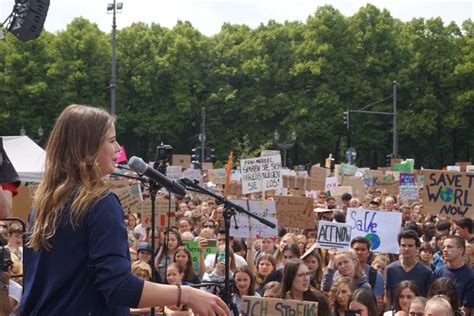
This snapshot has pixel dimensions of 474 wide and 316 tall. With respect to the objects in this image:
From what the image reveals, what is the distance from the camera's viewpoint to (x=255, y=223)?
12070 millimetres

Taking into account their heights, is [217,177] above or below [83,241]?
above

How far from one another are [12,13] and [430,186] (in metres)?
6.73

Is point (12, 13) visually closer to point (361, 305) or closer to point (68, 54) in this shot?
point (361, 305)

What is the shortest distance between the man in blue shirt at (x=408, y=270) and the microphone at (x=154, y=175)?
460 cm

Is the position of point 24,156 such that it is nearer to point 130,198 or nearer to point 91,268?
point 130,198

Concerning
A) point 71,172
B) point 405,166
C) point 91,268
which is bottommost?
point 91,268

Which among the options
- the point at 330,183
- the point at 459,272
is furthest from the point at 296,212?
the point at 330,183

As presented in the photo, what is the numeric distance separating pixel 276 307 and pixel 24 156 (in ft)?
46.9

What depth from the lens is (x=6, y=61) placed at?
64.6 m

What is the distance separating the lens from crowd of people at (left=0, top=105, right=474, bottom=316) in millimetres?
3229

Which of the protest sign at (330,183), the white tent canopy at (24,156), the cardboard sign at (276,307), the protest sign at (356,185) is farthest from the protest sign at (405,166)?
the cardboard sign at (276,307)

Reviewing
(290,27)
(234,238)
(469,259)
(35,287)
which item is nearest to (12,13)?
(234,238)

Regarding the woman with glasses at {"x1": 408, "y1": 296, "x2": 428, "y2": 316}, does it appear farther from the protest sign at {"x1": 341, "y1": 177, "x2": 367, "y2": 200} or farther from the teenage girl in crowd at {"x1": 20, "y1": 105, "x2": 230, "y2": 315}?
the protest sign at {"x1": 341, "y1": 177, "x2": 367, "y2": 200}

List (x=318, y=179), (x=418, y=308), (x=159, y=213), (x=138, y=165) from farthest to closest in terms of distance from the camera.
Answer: (x=318, y=179) < (x=159, y=213) < (x=418, y=308) < (x=138, y=165)
